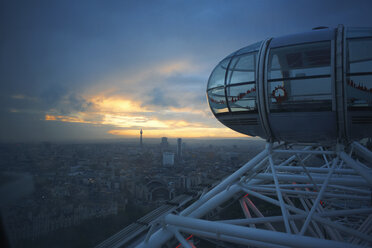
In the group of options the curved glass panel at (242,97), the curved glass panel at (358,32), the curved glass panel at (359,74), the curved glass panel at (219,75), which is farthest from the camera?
the curved glass panel at (219,75)

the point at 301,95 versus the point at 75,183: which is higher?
the point at 301,95

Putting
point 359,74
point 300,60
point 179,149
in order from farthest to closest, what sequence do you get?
point 179,149 < point 300,60 < point 359,74

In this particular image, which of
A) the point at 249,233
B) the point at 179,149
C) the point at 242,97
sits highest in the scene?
the point at 242,97

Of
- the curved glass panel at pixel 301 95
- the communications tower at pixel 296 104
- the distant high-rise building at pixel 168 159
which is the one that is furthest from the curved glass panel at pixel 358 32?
the distant high-rise building at pixel 168 159

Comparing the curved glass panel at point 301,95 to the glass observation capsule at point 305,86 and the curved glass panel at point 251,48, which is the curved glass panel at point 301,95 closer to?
the glass observation capsule at point 305,86

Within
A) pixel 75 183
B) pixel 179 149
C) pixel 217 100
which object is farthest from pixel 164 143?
pixel 217 100

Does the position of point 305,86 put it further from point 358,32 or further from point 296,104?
point 358,32

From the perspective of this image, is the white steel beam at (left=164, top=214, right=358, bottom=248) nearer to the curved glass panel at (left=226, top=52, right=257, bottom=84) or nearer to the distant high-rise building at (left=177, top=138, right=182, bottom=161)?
the curved glass panel at (left=226, top=52, right=257, bottom=84)
